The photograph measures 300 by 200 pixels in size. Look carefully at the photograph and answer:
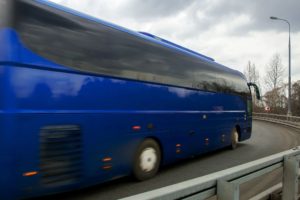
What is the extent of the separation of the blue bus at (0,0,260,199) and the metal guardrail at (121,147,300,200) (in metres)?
2.98

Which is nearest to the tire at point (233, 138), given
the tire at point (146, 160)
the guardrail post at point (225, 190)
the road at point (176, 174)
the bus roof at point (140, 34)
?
the road at point (176, 174)

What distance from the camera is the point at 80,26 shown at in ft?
24.6

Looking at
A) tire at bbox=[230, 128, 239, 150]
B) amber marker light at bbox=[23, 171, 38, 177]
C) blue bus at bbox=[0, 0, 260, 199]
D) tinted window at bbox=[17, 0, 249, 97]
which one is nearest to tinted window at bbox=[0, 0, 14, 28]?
blue bus at bbox=[0, 0, 260, 199]

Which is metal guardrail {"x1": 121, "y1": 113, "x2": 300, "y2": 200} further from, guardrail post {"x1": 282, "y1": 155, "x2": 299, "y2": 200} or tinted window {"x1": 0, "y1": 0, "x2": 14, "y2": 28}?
tinted window {"x1": 0, "y1": 0, "x2": 14, "y2": 28}

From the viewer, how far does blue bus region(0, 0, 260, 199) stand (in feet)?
19.5

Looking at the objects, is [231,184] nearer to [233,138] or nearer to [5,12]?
[5,12]

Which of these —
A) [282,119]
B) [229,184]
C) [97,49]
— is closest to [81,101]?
[97,49]

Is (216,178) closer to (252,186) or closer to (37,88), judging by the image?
(37,88)

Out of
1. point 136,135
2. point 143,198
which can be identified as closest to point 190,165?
point 136,135

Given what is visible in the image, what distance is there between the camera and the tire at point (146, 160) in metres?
9.09

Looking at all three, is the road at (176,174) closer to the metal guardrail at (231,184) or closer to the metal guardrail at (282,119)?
the metal guardrail at (231,184)

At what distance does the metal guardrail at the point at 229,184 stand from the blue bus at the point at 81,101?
298 centimetres

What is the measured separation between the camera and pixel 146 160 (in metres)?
9.39

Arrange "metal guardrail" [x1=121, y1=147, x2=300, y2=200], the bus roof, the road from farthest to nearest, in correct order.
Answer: the road
the bus roof
"metal guardrail" [x1=121, y1=147, x2=300, y2=200]
